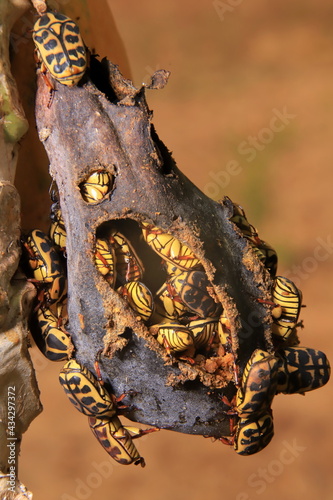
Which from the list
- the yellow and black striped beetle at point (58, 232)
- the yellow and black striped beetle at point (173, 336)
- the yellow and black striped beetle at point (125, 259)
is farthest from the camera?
the yellow and black striped beetle at point (58, 232)

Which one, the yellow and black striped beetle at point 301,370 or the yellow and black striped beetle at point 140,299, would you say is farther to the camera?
the yellow and black striped beetle at point 301,370

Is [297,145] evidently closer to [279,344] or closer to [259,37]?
[259,37]

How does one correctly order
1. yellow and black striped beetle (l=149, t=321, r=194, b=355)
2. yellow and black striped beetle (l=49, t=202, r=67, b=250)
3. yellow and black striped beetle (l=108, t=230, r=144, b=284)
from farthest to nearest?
yellow and black striped beetle (l=49, t=202, r=67, b=250)
yellow and black striped beetle (l=108, t=230, r=144, b=284)
yellow and black striped beetle (l=149, t=321, r=194, b=355)

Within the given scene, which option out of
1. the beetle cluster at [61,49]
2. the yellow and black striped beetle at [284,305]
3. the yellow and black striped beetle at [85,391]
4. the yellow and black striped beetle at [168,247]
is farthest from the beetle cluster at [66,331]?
the yellow and black striped beetle at [284,305]

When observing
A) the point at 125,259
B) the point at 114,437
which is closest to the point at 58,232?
the point at 125,259

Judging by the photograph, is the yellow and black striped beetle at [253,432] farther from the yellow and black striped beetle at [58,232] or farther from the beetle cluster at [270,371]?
the yellow and black striped beetle at [58,232]

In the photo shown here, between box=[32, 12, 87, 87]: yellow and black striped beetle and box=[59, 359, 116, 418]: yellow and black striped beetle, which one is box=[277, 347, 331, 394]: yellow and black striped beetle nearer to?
box=[59, 359, 116, 418]: yellow and black striped beetle

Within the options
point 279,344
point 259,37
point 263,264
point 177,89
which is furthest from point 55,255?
point 259,37

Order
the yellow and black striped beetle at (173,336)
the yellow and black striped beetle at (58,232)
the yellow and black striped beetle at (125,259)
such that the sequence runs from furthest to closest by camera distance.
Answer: the yellow and black striped beetle at (58,232), the yellow and black striped beetle at (125,259), the yellow and black striped beetle at (173,336)

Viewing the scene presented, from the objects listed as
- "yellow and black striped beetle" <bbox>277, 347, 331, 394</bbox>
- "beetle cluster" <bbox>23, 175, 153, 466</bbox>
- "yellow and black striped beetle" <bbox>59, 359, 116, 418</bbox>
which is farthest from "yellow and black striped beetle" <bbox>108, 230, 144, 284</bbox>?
"yellow and black striped beetle" <bbox>277, 347, 331, 394</bbox>
